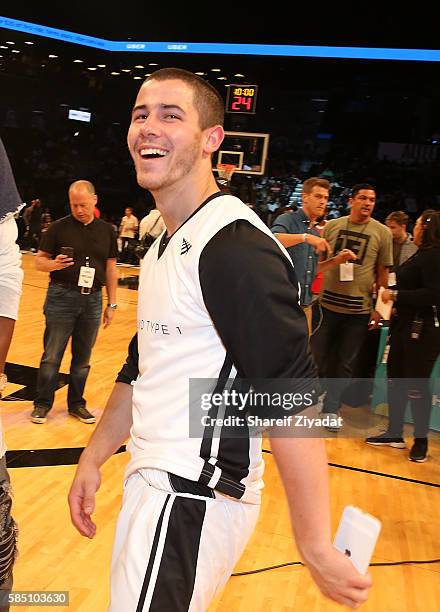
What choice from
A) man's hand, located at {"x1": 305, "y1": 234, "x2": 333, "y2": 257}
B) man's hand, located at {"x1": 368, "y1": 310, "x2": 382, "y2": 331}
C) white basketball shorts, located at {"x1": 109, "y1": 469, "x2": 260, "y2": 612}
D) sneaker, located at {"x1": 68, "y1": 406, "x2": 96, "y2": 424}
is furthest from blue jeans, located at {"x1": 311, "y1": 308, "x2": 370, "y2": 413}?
white basketball shorts, located at {"x1": 109, "y1": 469, "x2": 260, "y2": 612}

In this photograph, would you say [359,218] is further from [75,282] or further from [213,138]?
[213,138]

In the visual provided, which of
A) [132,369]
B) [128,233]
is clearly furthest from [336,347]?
[128,233]

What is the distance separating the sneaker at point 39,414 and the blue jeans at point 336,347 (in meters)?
2.29

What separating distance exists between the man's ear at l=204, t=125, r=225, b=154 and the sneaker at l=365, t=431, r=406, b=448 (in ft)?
13.4

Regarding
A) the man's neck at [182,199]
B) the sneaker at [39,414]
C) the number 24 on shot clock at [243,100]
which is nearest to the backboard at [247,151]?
the number 24 on shot clock at [243,100]

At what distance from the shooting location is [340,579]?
3.76 ft

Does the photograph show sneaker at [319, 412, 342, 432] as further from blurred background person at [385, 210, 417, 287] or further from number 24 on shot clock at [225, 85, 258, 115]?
number 24 on shot clock at [225, 85, 258, 115]

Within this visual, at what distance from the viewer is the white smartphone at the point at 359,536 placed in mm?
1151

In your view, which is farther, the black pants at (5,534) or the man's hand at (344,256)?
the man's hand at (344,256)

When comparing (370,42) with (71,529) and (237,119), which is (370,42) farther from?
(71,529)

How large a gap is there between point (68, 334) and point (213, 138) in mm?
3510

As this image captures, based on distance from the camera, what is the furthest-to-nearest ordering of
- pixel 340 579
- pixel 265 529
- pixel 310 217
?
pixel 310 217 → pixel 265 529 → pixel 340 579

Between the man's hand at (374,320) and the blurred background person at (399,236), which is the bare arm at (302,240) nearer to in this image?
the man's hand at (374,320)

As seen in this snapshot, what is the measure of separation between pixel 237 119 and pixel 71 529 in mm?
10689
